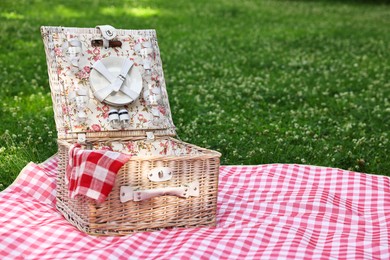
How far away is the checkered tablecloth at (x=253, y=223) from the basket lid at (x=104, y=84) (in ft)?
2.19

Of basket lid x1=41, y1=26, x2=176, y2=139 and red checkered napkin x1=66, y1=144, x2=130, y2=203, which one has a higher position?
basket lid x1=41, y1=26, x2=176, y2=139

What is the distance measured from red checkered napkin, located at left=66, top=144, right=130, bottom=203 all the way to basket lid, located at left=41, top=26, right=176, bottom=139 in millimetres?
808

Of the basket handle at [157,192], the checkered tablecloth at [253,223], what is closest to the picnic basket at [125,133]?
the basket handle at [157,192]

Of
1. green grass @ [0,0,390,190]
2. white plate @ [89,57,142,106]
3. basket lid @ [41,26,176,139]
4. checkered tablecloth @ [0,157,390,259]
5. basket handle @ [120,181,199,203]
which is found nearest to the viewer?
checkered tablecloth @ [0,157,390,259]

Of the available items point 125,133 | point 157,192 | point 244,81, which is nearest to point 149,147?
point 125,133

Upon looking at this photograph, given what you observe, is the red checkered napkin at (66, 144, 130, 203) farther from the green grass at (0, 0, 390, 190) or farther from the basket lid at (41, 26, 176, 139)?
the green grass at (0, 0, 390, 190)

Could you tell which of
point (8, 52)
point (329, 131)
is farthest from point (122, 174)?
point (8, 52)

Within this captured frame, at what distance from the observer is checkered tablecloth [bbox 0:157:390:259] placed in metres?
4.45

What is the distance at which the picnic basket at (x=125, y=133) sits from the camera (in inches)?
184

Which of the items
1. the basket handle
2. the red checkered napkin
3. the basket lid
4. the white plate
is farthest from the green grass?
the basket handle

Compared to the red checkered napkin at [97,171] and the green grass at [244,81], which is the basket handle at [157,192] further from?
the green grass at [244,81]

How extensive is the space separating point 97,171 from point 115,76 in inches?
52.9

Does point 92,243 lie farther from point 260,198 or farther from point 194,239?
point 260,198

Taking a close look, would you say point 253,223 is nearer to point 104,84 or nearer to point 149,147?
point 149,147
